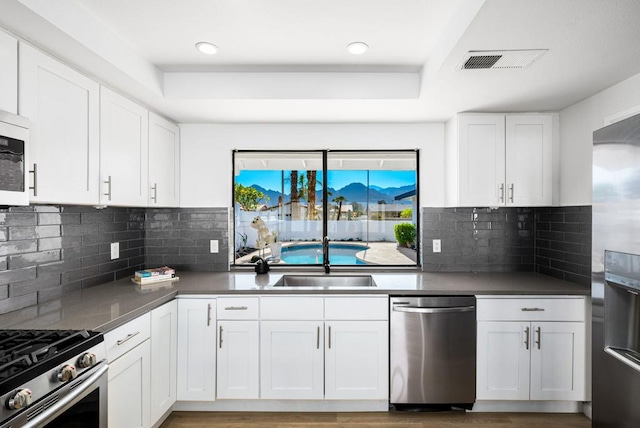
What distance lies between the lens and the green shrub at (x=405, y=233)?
10.8ft

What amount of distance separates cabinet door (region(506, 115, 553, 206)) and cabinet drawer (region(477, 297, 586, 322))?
0.77 metres

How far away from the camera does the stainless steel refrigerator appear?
141 cm

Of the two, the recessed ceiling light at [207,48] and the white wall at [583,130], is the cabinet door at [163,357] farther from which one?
the white wall at [583,130]

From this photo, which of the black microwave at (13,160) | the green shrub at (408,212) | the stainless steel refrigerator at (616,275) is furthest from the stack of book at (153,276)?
the stainless steel refrigerator at (616,275)

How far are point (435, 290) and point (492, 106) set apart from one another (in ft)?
4.65

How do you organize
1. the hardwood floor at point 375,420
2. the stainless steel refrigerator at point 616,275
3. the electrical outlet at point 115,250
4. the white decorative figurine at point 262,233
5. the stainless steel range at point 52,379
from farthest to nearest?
the white decorative figurine at point 262,233, the electrical outlet at point 115,250, the hardwood floor at point 375,420, the stainless steel refrigerator at point 616,275, the stainless steel range at point 52,379

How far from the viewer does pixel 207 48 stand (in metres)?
2.16

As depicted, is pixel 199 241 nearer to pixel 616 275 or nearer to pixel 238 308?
pixel 238 308

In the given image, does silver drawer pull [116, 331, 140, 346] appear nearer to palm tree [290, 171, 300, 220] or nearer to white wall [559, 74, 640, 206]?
palm tree [290, 171, 300, 220]

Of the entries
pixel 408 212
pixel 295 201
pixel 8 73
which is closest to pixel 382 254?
pixel 408 212

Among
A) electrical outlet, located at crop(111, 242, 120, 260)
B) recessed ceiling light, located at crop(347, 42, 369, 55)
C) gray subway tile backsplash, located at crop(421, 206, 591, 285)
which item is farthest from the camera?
gray subway tile backsplash, located at crop(421, 206, 591, 285)

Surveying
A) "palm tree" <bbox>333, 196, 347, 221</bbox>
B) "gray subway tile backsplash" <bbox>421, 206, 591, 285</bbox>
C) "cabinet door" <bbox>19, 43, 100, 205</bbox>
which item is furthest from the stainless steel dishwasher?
"cabinet door" <bbox>19, 43, 100, 205</bbox>

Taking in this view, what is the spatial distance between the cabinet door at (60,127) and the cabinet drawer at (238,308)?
1.03 metres

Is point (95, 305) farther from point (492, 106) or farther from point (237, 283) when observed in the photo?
point (492, 106)
